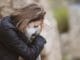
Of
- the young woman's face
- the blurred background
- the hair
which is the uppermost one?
the hair

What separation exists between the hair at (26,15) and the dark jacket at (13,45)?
1.3 inches

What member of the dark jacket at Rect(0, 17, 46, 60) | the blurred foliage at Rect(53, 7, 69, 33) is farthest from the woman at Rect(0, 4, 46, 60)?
the blurred foliage at Rect(53, 7, 69, 33)

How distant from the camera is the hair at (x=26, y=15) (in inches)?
56.9

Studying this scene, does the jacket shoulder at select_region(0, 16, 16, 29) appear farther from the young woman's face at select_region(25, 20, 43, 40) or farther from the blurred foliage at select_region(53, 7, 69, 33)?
the blurred foliage at select_region(53, 7, 69, 33)

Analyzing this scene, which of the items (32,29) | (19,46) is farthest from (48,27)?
(19,46)

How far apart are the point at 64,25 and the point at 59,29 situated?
0.07 m

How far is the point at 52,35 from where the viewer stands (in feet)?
5.86

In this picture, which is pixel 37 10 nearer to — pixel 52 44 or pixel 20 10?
pixel 20 10

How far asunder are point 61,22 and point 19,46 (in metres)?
0.61

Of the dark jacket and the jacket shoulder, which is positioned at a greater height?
the jacket shoulder

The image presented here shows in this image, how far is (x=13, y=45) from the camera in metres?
1.39

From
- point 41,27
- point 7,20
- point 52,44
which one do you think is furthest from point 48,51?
point 7,20

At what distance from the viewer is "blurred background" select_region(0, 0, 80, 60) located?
162 cm

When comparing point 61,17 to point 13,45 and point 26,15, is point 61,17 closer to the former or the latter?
point 26,15
